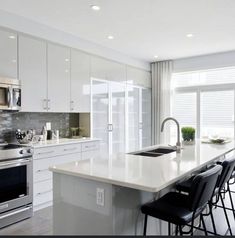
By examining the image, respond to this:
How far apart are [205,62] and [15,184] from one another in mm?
4879

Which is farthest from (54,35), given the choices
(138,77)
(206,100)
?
(206,100)

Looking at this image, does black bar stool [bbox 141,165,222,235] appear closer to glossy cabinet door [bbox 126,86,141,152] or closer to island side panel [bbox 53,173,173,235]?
island side panel [bbox 53,173,173,235]

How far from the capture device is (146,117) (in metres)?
6.53

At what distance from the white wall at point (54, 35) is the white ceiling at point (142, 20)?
0.09 meters

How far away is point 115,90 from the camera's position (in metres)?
5.36

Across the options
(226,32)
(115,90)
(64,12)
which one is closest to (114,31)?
(64,12)

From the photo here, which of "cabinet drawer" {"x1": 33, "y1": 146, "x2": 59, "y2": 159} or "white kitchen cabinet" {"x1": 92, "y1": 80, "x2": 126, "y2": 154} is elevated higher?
"white kitchen cabinet" {"x1": 92, "y1": 80, "x2": 126, "y2": 154}

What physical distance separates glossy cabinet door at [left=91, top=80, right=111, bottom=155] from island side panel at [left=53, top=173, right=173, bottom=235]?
2.78 meters

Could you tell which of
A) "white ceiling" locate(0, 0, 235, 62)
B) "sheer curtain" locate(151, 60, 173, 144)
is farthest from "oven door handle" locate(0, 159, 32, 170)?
"sheer curtain" locate(151, 60, 173, 144)

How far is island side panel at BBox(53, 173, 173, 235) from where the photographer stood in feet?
5.79

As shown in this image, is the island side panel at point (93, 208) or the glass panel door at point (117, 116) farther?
the glass panel door at point (117, 116)

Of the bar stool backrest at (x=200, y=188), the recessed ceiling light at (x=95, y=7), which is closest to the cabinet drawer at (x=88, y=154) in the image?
the recessed ceiling light at (x=95, y=7)

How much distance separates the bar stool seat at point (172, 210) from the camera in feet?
5.82

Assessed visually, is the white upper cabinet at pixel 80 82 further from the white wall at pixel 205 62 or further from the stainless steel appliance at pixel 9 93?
the white wall at pixel 205 62
